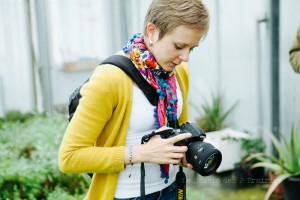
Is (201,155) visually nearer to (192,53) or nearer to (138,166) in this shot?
(138,166)

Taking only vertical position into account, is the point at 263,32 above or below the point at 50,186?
above

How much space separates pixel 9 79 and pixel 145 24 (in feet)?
19.5

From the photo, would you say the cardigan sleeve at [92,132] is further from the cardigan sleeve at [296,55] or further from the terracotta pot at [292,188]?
the terracotta pot at [292,188]

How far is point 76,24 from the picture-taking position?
7.20m

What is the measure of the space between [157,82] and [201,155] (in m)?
0.32

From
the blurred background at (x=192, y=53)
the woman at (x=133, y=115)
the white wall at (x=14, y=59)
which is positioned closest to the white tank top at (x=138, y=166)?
the woman at (x=133, y=115)

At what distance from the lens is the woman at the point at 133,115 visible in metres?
1.43

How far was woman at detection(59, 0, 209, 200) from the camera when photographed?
1427mm

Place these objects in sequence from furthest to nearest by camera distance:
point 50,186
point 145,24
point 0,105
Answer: point 0,105 < point 50,186 < point 145,24

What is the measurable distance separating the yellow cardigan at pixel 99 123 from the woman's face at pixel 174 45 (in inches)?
6.0

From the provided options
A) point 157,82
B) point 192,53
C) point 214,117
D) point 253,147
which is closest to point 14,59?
point 192,53

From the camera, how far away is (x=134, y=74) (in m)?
1.50

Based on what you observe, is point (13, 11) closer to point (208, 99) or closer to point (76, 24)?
point (76, 24)

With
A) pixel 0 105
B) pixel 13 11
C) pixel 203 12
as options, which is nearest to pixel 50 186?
pixel 203 12
